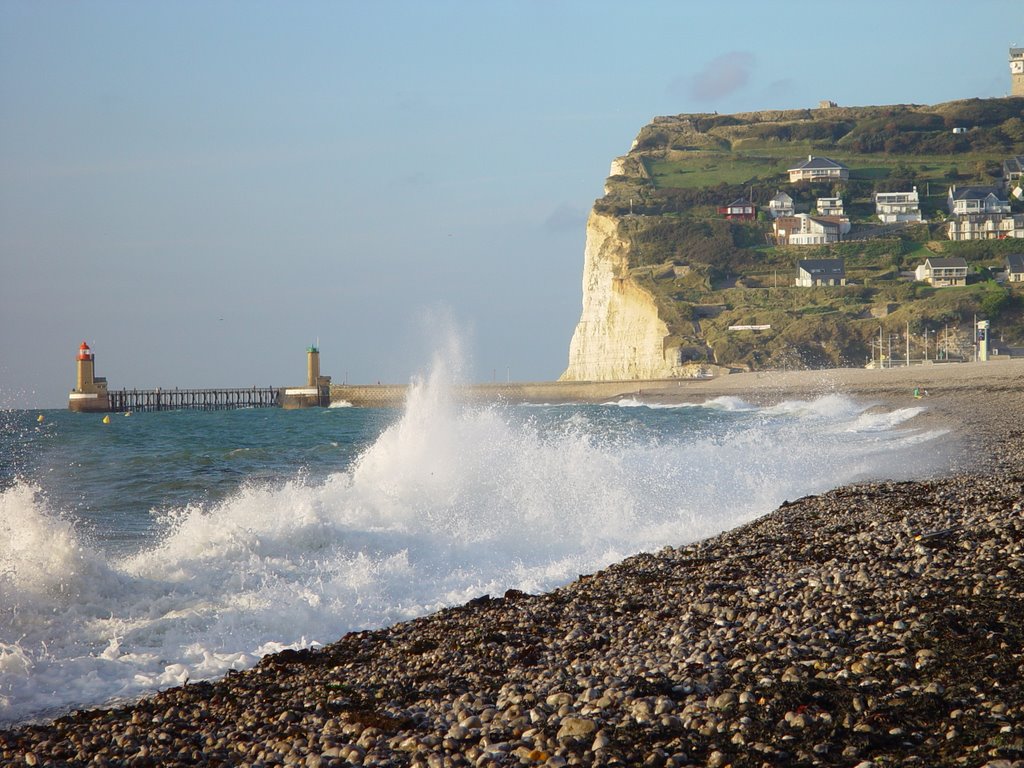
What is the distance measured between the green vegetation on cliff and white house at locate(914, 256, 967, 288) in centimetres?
159

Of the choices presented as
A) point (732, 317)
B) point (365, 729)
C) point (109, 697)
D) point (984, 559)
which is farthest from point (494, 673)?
point (732, 317)

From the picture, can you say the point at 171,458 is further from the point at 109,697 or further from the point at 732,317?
the point at 732,317

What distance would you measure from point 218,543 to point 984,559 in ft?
25.7

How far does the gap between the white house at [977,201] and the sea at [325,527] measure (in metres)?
70.0

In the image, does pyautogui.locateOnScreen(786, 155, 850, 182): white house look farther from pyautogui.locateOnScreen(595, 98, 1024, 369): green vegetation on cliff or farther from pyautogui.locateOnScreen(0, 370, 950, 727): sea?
pyautogui.locateOnScreen(0, 370, 950, 727): sea

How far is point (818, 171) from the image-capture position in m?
99.8

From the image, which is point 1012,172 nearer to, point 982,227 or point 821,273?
point 982,227

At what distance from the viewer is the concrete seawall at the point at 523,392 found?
66625 millimetres

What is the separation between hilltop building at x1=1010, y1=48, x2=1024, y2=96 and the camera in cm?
12262

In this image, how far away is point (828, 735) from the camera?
4266 mm

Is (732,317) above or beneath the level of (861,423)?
above

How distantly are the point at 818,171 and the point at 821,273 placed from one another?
82.1ft

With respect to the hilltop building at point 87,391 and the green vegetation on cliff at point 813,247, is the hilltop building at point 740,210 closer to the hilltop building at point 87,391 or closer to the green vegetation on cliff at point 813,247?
the green vegetation on cliff at point 813,247

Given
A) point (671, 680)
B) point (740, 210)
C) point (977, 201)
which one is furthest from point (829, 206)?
point (671, 680)
